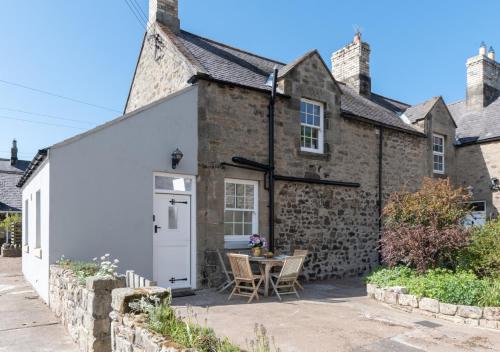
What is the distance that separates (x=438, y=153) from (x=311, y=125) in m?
7.47

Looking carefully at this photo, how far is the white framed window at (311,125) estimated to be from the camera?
12031mm

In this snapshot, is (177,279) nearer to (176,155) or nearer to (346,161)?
(176,155)

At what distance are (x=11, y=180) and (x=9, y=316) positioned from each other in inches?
1022

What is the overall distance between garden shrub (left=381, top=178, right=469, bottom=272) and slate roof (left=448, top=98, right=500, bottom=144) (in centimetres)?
857

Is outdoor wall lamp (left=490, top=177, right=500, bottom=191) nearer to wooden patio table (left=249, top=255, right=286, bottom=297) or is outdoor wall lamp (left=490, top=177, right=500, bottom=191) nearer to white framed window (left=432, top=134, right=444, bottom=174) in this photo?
white framed window (left=432, top=134, right=444, bottom=174)

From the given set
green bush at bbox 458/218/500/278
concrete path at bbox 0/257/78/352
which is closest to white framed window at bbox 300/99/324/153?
green bush at bbox 458/218/500/278

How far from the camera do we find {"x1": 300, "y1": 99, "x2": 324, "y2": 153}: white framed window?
1203cm

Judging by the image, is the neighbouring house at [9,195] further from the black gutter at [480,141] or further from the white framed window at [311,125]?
the black gutter at [480,141]

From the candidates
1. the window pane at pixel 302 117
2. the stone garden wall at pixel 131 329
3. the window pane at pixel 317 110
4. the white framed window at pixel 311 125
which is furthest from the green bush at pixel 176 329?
the window pane at pixel 317 110

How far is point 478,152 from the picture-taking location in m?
16.9

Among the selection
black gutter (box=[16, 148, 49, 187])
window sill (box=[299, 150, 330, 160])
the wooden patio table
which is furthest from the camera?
window sill (box=[299, 150, 330, 160])

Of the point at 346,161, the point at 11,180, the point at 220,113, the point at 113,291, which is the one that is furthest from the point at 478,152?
the point at 11,180

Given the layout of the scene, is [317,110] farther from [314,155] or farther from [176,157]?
[176,157]

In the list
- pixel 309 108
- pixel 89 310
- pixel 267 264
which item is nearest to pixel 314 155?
pixel 309 108
